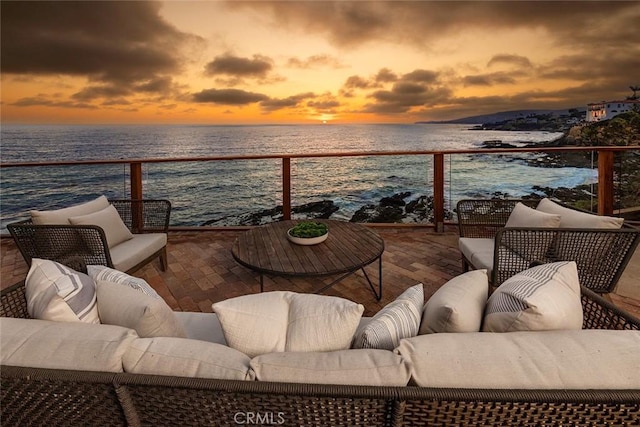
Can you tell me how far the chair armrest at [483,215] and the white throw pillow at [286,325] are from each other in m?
2.27

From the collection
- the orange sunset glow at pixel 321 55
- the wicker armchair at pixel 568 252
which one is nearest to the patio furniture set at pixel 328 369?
the wicker armchair at pixel 568 252

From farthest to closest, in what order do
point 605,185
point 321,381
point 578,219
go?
point 605,185 → point 578,219 → point 321,381

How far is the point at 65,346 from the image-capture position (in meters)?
0.87

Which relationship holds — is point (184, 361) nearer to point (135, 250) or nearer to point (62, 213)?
point (135, 250)

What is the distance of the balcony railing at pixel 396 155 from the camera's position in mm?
3805

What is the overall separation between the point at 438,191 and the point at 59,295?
154 inches

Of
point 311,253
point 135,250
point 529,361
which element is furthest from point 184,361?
point 135,250

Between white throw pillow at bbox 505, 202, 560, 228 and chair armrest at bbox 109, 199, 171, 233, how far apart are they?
2820mm

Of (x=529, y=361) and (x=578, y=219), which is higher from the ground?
(x=578, y=219)

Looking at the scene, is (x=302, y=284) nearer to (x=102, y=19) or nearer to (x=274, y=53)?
(x=274, y=53)

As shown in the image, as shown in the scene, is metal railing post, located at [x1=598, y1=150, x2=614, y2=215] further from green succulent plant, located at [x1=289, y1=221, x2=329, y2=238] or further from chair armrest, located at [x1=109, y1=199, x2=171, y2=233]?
chair armrest, located at [x1=109, y1=199, x2=171, y2=233]

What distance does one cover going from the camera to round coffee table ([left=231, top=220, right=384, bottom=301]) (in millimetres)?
2176

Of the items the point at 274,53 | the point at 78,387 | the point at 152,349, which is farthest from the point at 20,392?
the point at 274,53

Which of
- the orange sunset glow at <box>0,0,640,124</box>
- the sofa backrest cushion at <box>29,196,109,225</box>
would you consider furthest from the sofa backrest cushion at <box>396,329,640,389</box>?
the orange sunset glow at <box>0,0,640,124</box>
